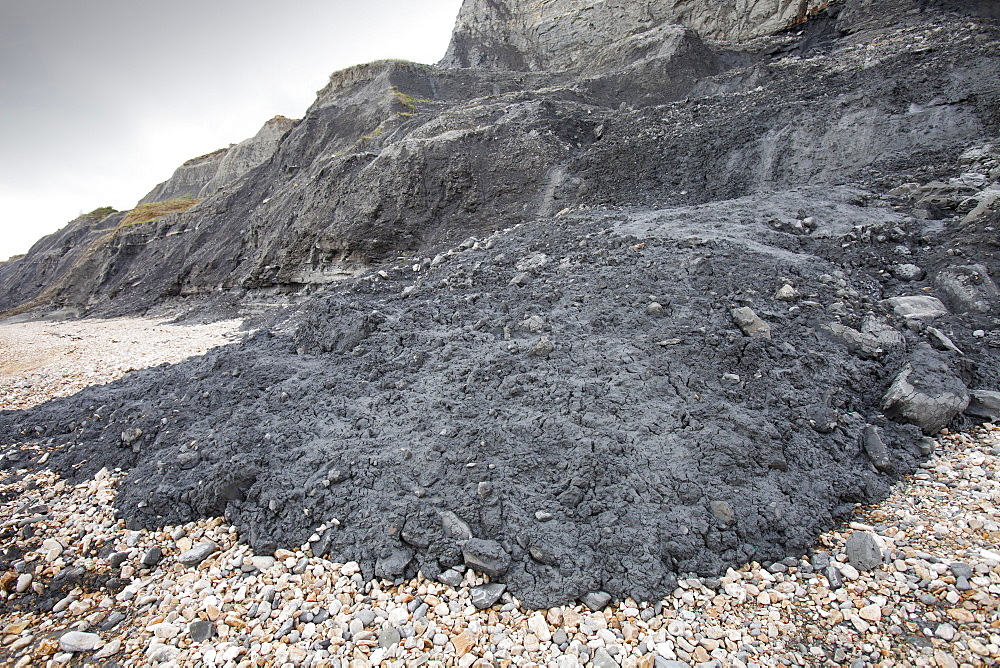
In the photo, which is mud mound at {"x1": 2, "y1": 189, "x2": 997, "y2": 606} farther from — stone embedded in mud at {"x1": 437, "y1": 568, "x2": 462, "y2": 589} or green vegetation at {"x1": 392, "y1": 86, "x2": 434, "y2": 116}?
green vegetation at {"x1": 392, "y1": 86, "x2": 434, "y2": 116}

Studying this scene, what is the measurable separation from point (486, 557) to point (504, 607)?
37cm

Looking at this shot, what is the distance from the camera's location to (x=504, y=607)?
129 inches

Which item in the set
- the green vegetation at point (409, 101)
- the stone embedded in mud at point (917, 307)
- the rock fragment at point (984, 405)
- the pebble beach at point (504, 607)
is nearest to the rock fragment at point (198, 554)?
the pebble beach at point (504, 607)

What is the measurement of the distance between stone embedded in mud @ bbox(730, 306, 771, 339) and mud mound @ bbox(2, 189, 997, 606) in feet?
0.10

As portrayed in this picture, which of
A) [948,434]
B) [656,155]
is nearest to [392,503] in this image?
[948,434]

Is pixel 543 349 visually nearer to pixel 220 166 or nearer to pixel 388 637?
pixel 388 637

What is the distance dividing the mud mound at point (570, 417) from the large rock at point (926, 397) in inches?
2.1

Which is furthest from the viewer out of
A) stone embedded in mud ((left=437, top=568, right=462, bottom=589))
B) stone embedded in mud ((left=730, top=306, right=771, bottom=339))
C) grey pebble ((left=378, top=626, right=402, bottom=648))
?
stone embedded in mud ((left=730, top=306, right=771, bottom=339))

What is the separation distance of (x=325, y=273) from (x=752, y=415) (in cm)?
1469

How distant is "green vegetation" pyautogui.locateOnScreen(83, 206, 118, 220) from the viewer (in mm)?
43125

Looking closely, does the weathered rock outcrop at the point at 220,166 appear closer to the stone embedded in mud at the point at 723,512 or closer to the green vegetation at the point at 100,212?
the green vegetation at the point at 100,212

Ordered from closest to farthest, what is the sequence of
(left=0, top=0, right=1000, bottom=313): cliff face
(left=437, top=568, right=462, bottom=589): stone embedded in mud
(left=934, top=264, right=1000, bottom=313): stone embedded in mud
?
1. (left=437, top=568, right=462, bottom=589): stone embedded in mud
2. (left=934, top=264, right=1000, bottom=313): stone embedded in mud
3. (left=0, top=0, right=1000, bottom=313): cliff face

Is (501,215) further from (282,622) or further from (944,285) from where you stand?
(282,622)

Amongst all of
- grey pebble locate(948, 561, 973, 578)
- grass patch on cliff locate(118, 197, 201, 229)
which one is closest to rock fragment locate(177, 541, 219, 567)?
grey pebble locate(948, 561, 973, 578)
